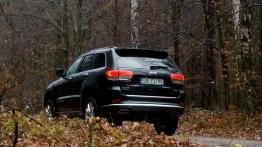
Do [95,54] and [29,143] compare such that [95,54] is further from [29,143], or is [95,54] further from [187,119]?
[187,119]

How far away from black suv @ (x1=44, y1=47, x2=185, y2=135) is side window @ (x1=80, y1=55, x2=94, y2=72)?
2.3 inches

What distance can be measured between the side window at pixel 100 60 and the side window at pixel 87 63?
30 cm

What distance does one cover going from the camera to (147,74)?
11.4 metres

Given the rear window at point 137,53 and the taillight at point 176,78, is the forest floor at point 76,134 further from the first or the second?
the rear window at point 137,53

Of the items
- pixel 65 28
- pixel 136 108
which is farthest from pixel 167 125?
pixel 65 28

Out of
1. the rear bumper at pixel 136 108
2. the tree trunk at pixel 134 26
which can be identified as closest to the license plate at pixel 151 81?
the rear bumper at pixel 136 108

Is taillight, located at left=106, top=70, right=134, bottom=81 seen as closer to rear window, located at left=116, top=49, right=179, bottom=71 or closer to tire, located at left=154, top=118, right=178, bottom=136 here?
rear window, located at left=116, top=49, right=179, bottom=71

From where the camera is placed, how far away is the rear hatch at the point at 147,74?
36.9 ft

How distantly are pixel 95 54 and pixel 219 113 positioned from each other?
934 centimetres

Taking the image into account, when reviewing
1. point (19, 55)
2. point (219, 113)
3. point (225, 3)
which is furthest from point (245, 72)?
point (19, 55)

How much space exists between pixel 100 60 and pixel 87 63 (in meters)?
0.88

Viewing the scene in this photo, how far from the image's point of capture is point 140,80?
37.0ft

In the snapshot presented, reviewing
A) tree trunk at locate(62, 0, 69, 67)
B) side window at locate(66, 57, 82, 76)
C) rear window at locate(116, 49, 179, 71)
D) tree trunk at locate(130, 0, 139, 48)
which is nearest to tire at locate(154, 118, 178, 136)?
rear window at locate(116, 49, 179, 71)

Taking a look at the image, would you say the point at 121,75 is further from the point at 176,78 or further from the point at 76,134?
the point at 76,134
